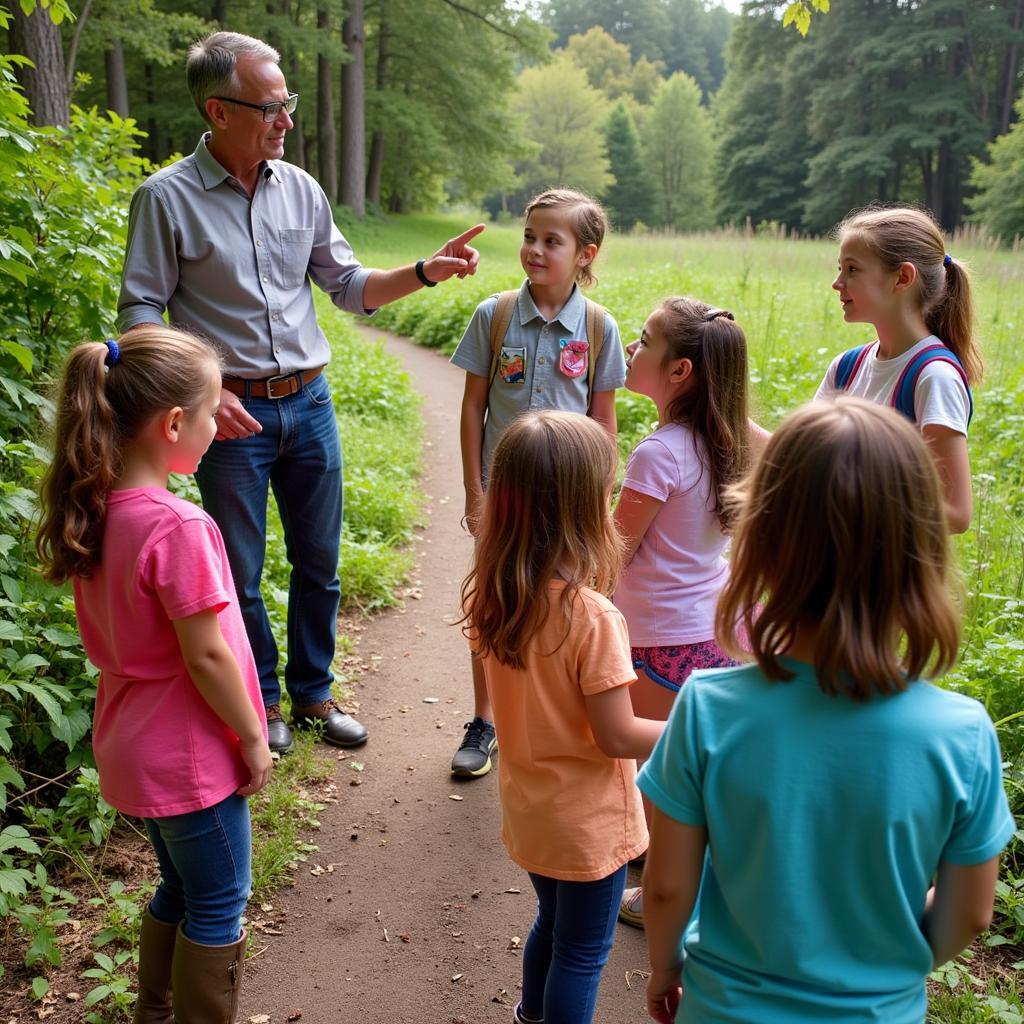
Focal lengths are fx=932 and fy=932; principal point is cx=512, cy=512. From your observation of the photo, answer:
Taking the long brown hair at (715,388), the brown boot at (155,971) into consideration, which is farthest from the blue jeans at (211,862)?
the long brown hair at (715,388)

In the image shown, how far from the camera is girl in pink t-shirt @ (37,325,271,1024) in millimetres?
1943

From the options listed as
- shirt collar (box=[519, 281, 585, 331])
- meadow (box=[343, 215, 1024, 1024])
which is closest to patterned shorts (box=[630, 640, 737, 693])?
meadow (box=[343, 215, 1024, 1024])

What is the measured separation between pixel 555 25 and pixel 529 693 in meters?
100.0

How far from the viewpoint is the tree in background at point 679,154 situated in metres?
55.9

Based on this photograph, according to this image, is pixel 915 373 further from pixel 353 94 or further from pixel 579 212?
pixel 353 94

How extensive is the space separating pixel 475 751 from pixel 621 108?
5927 centimetres

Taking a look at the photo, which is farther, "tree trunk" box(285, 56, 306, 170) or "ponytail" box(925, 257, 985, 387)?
"tree trunk" box(285, 56, 306, 170)

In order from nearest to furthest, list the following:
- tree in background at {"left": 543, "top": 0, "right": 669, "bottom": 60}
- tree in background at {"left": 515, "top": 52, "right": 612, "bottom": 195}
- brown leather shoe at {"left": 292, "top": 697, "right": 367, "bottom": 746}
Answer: brown leather shoe at {"left": 292, "top": 697, "right": 367, "bottom": 746} → tree in background at {"left": 515, "top": 52, "right": 612, "bottom": 195} → tree in background at {"left": 543, "top": 0, "right": 669, "bottom": 60}

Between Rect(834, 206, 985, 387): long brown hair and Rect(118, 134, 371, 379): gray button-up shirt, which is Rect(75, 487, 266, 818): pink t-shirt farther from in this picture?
Rect(834, 206, 985, 387): long brown hair

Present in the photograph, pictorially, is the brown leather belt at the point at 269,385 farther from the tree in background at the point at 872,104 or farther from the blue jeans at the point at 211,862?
the tree in background at the point at 872,104

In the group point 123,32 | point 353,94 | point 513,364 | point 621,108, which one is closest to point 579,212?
point 513,364

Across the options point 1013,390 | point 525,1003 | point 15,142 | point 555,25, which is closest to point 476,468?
point 525,1003

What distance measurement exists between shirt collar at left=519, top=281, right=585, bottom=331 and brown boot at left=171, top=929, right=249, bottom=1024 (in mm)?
2172

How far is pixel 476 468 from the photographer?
11.4ft
